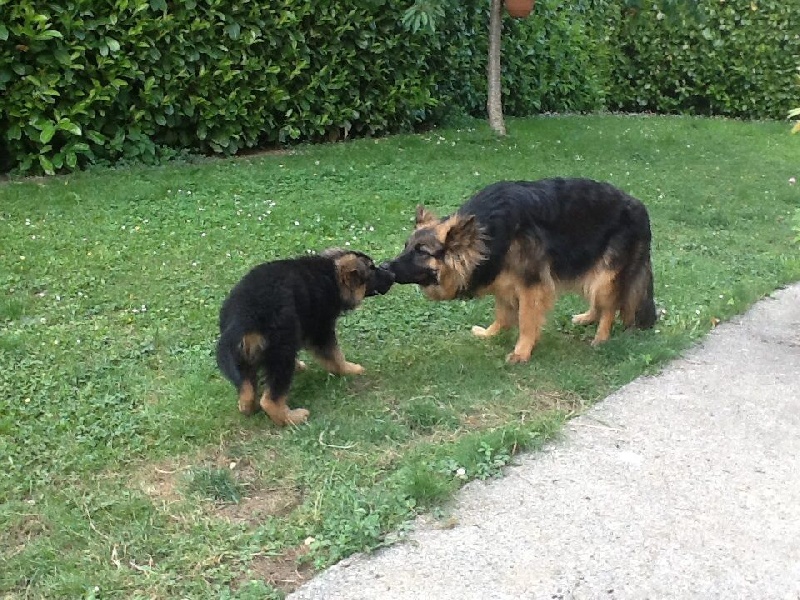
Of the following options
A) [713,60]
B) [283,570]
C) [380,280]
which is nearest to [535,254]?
[380,280]

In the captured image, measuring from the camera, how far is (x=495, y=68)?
12.3m

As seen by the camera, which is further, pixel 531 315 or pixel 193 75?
pixel 193 75

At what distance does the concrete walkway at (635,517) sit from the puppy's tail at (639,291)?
792mm

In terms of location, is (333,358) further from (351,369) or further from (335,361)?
(351,369)

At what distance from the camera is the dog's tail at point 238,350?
4.16 meters

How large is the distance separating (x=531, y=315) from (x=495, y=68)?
26.0 feet

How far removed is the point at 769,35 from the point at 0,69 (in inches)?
593

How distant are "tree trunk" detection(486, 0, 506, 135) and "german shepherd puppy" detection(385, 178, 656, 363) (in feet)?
23.5

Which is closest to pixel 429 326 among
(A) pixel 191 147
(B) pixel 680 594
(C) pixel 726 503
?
(C) pixel 726 503

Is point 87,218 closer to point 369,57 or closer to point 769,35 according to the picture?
point 369,57

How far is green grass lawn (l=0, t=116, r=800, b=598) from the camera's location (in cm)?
340

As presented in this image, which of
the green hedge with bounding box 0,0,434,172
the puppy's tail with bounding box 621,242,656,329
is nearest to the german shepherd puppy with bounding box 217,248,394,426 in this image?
the puppy's tail with bounding box 621,242,656,329

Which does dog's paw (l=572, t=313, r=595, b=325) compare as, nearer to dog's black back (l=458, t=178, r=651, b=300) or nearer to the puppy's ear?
dog's black back (l=458, t=178, r=651, b=300)

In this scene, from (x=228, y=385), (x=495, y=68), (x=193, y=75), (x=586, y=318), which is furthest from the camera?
(x=495, y=68)
